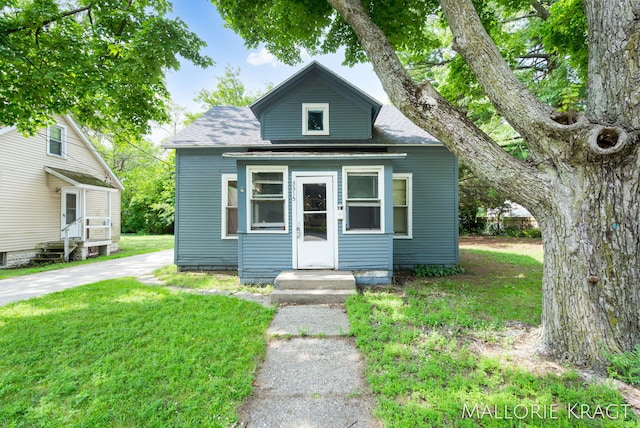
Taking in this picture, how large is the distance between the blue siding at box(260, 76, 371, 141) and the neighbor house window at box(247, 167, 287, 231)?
6.09 ft

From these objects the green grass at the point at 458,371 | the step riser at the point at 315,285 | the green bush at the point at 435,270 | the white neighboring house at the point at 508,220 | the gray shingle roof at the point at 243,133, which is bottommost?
the green grass at the point at 458,371

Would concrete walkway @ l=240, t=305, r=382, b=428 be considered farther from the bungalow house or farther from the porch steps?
the porch steps

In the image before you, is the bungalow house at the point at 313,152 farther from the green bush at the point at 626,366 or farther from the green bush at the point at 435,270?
the green bush at the point at 626,366

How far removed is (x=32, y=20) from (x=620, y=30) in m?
9.61

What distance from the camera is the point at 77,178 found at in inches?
445

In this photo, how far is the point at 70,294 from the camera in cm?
568

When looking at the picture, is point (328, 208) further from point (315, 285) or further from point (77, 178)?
point (77, 178)

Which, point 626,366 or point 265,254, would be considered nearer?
point 626,366

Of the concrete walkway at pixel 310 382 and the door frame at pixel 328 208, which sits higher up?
the door frame at pixel 328 208

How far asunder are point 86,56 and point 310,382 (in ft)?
26.0

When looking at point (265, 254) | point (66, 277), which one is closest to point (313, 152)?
point (265, 254)

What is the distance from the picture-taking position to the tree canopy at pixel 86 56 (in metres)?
5.49

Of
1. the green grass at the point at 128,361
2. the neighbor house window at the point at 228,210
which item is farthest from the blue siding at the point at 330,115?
the green grass at the point at 128,361

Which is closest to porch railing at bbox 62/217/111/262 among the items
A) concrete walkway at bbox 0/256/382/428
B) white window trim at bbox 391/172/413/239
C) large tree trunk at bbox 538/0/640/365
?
concrete walkway at bbox 0/256/382/428
